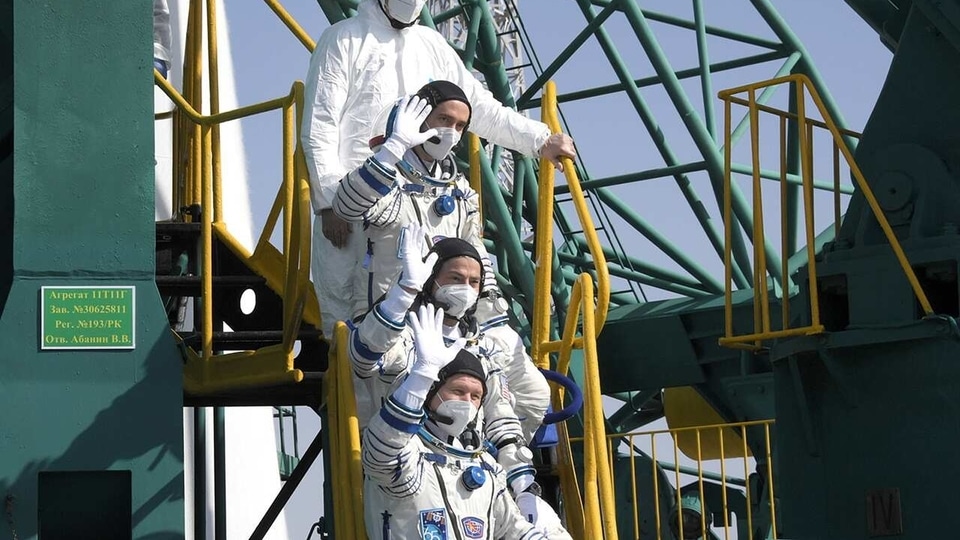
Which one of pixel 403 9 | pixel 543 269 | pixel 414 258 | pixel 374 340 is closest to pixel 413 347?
pixel 374 340

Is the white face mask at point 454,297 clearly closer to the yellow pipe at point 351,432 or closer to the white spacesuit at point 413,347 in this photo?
the white spacesuit at point 413,347

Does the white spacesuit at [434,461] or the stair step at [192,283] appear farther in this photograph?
the stair step at [192,283]

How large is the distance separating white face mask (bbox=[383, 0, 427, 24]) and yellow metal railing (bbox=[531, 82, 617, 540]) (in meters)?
0.93

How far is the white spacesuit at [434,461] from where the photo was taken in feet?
26.3

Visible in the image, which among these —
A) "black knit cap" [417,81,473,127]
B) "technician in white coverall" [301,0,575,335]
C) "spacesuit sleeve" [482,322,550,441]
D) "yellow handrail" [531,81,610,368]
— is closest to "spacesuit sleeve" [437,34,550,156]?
"technician in white coverall" [301,0,575,335]

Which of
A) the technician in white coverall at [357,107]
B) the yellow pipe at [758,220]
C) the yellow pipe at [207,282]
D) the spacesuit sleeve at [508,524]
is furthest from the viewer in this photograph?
the yellow pipe at [758,220]

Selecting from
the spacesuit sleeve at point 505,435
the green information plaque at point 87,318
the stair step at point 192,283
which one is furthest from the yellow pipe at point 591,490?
the stair step at point 192,283

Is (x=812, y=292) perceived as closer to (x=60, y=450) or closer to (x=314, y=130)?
(x=314, y=130)

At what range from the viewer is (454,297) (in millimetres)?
8750

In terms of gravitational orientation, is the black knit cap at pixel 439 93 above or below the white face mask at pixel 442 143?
above

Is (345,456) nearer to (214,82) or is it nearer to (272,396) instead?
(272,396)

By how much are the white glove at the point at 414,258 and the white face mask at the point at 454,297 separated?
117mm

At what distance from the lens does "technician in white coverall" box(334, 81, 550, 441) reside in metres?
8.98

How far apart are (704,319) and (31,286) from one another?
8.16m
